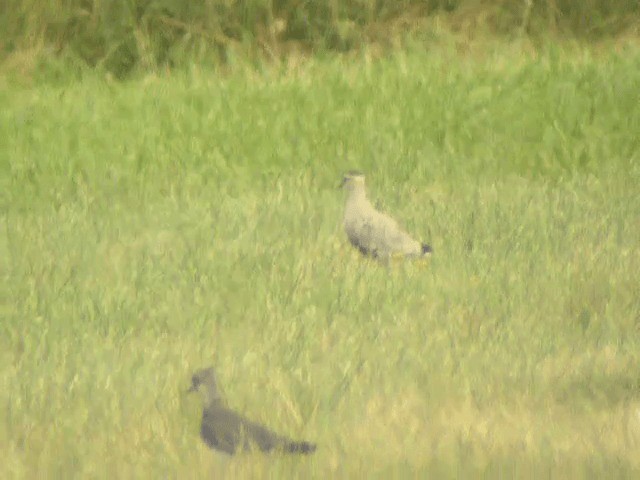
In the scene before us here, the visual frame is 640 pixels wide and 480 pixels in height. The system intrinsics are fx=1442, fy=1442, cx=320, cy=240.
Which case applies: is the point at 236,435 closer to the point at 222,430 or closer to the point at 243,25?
the point at 222,430

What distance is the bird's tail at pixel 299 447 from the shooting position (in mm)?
4656

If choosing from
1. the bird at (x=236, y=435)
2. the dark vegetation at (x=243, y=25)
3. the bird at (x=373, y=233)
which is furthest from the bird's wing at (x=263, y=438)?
the dark vegetation at (x=243, y=25)

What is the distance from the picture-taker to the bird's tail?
4656 mm

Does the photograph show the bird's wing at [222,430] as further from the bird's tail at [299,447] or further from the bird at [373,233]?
the bird at [373,233]

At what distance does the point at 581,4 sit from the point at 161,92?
4.70 metres

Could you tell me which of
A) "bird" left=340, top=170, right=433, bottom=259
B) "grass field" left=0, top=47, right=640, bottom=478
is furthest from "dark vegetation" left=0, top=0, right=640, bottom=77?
"bird" left=340, top=170, right=433, bottom=259

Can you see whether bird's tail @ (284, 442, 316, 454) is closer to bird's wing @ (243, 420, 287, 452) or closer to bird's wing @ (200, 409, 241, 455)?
bird's wing @ (243, 420, 287, 452)

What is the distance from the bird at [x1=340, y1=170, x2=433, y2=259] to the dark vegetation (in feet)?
19.1

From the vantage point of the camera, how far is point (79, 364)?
6.01m

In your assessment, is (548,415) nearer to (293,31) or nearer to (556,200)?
(556,200)

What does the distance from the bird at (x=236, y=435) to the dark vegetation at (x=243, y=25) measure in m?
9.26

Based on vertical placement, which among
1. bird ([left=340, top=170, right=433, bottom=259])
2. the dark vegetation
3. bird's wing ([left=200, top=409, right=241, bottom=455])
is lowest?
bird's wing ([left=200, top=409, right=241, bottom=455])

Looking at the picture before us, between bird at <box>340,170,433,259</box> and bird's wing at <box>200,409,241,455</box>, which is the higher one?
bird at <box>340,170,433,259</box>

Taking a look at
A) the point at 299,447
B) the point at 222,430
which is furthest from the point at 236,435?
the point at 299,447
